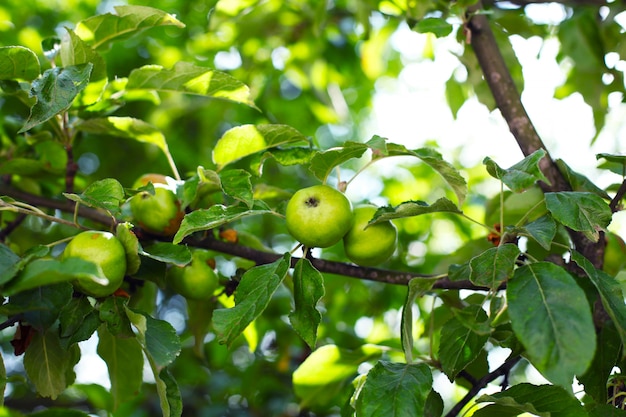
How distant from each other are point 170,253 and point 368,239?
422 millimetres

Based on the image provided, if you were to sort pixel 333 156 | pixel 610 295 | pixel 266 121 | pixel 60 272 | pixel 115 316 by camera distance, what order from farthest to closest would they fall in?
pixel 266 121 → pixel 333 156 → pixel 115 316 → pixel 610 295 → pixel 60 272

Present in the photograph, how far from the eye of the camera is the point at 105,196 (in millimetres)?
1250

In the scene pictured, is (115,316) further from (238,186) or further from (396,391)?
(396,391)

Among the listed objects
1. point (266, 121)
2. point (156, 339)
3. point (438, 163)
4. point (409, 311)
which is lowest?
point (266, 121)

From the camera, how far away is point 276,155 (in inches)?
61.9

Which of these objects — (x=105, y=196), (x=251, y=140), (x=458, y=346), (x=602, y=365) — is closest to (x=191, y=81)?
(x=251, y=140)

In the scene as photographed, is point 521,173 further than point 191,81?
No

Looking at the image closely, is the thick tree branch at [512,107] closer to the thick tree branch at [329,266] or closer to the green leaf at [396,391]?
the thick tree branch at [329,266]

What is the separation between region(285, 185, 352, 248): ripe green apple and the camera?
4.33 feet

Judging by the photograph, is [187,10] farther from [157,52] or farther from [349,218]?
[349,218]

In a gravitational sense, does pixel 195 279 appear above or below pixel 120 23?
below

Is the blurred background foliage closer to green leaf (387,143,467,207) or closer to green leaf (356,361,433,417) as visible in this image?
green leaf (387,143,467,207)

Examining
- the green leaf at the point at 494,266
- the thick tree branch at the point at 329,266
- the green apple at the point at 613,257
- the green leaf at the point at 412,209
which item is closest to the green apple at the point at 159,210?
the thick tree branch at the point at 329,266

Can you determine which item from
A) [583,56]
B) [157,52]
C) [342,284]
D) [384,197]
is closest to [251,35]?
[157,52]
